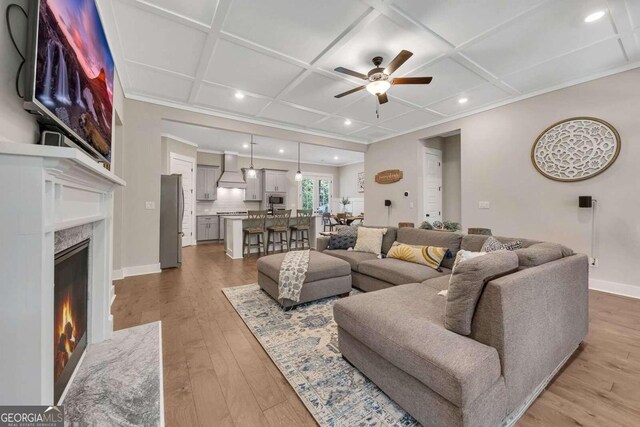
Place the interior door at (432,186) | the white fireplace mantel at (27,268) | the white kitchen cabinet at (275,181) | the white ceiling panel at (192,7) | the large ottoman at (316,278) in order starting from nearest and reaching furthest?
the white fireplace mantel at (27,268) → the white ceiling panel at (192,7) → the large ottoman at (316,278) → the interior door at (432,186) → the white kitchen cabinet at (275,181)

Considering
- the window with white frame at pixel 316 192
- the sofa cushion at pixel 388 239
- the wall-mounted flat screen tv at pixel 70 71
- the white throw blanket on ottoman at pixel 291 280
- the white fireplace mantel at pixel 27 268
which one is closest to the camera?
the white fireplace mantel at pixel 27 268

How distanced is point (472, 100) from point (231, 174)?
644cm

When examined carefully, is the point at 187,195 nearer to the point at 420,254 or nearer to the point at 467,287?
the point at 420,254

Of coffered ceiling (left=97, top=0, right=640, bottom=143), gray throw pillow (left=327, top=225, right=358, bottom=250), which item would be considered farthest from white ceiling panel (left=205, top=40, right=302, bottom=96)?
gray throw pillow (left=327, top=225, right=358, bottom=250)

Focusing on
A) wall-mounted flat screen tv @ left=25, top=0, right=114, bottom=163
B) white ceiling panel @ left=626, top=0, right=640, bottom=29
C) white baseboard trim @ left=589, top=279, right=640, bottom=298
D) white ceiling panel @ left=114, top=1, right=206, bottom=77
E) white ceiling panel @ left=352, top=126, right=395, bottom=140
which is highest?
white ceiling panel @ left=352, top=126, right=395, bottom=140

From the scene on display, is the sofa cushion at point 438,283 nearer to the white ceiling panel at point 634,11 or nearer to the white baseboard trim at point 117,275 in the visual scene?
the white ceiling panel at point 634,11

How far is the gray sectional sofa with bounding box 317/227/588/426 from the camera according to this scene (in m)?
1.16

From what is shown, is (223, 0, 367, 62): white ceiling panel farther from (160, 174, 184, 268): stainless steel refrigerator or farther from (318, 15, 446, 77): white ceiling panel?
(160, 174, 184, 268): stainless steel refrigerator

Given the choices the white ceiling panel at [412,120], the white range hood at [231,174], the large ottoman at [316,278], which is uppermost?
the white ceiling panel at [412,120]

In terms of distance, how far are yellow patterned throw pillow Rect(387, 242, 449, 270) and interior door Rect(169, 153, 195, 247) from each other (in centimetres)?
566

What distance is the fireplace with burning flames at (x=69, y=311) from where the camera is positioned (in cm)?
135

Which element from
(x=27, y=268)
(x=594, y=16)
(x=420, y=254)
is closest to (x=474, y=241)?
(x=420, y=254)

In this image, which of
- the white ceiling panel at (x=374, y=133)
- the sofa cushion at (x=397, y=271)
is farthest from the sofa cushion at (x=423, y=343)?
the white ceiling panel at (x=374, y=133)

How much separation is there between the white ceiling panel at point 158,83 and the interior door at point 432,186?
4856mm
